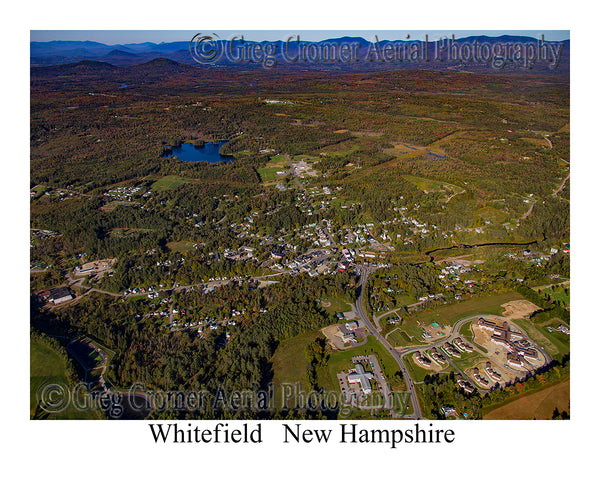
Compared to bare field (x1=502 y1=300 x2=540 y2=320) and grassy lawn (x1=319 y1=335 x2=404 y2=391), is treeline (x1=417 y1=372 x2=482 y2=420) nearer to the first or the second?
grassy lawn (x1=319 y1=335 x2=404 y2=391)

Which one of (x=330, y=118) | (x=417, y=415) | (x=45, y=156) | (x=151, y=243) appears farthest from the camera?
(x=330, y=118)

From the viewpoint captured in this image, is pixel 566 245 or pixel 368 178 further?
pixel 368 178

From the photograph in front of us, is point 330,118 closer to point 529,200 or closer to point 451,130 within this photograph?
point 451,130

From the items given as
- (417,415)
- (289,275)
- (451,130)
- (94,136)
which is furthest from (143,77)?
(417,415)

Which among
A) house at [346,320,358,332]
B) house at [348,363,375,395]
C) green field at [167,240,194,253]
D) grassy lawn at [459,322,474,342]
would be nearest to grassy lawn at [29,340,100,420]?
house at [348,363,375,395]

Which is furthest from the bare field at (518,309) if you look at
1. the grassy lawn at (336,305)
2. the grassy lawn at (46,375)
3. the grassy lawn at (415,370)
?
the grassy lawn at (46,375)

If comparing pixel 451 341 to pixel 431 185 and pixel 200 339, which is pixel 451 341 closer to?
pixel 200 339
